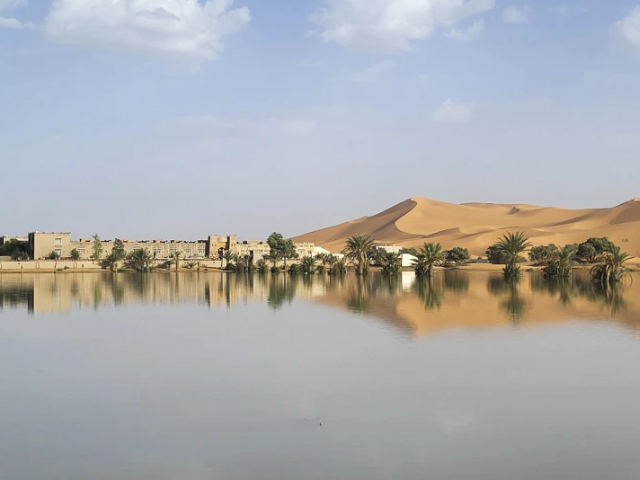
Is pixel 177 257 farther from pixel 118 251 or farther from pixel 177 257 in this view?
pixel 118 251

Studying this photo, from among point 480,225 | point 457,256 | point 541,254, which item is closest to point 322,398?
point 457,256

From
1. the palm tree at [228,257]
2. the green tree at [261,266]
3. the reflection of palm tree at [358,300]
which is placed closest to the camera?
the reflection of palm tree at [358,300]

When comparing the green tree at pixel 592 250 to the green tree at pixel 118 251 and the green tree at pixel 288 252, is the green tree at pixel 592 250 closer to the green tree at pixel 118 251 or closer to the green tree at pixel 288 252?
the green tree at pixel 288 252

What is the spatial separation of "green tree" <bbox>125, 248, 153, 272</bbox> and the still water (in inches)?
2157

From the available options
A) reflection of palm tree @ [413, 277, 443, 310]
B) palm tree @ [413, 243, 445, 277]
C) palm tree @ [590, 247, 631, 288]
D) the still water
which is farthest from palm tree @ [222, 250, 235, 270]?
the still water

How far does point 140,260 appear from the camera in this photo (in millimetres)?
82250

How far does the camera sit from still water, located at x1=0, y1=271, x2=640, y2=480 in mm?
9680

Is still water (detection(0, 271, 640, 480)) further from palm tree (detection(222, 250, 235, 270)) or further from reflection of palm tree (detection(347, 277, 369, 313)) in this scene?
palm tree (detection(222, 250, 235, 270))

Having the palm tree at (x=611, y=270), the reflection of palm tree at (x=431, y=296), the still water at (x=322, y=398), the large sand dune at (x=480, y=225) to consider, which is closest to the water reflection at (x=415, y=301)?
the reflection of palm tree at (x=431, y=296)

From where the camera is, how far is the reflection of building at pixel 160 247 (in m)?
84.3

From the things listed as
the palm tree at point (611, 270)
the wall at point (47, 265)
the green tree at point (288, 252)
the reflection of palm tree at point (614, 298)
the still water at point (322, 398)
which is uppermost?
the green tree at point (288, 252)

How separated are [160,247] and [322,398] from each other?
261ft

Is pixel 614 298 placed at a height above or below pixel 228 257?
below

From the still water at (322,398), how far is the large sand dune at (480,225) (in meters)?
88.5
